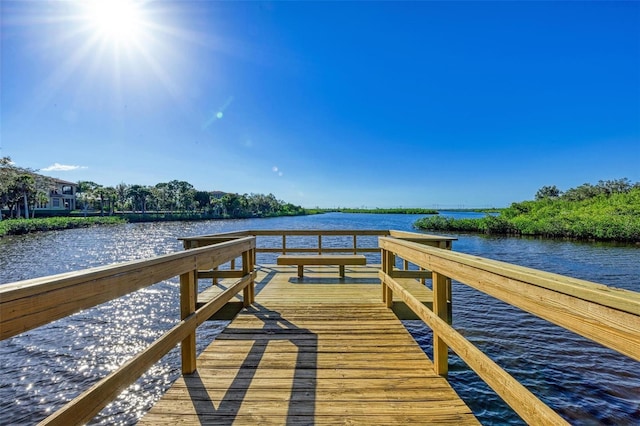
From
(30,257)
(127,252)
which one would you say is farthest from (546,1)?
(30,257)

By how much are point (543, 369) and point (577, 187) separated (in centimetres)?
6128

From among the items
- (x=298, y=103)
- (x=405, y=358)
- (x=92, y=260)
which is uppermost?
(x=298, y=103)

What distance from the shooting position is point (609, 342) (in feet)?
3.11

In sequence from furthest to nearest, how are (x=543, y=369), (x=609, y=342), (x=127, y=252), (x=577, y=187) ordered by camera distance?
(x=577, y=187), (x=127, y=252), (x=543, y=369), (x=609, y=342)

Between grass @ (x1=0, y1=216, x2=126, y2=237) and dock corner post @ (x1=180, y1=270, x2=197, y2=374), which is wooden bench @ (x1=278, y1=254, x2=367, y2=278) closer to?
dock corner post @ (x1=180, y1=270, x2=197, y2=374)

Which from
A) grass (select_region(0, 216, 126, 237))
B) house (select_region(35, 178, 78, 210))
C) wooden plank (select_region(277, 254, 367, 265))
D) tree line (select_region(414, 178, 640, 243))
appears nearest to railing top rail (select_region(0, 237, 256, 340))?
wooden plank (select_region(277, 254, 367, 265))

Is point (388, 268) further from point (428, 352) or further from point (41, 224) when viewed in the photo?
point (41, 224)

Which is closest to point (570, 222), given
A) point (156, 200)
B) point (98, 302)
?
point (98, 302)

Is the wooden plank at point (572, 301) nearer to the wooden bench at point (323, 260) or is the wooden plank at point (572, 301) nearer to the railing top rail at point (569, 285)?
the railing top rail at point (569, 285)

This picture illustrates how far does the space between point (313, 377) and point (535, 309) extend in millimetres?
1746

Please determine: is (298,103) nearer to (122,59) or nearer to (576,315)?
(122,59)

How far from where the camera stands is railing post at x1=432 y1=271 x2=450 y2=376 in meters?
2.35

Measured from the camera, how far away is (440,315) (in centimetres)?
238

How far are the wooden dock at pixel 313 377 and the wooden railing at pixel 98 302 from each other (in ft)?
1.36
